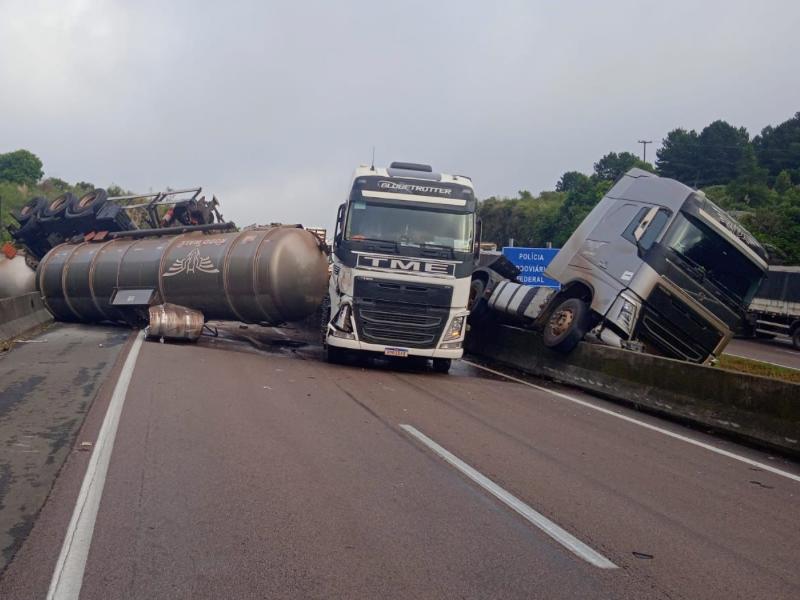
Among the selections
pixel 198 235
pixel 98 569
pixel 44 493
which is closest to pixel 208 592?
pixel 98 569

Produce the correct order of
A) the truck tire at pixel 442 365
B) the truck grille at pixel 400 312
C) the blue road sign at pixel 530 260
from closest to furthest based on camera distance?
the truck grille at pixel 400 312 → the truck tire at pixel 442 365 → the blue road sign at pixel 530 260

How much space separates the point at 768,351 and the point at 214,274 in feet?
62.0

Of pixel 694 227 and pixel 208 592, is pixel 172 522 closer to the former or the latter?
pixel 208 592

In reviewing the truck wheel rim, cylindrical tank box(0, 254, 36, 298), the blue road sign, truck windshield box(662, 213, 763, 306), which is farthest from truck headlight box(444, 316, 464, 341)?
cylindrical tank box(0, 254, 36, 298)

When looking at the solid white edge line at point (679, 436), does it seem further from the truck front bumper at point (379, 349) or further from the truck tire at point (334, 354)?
the truck tire at point (334, 354)

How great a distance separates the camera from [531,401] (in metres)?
13.3

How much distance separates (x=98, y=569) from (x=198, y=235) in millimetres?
18135

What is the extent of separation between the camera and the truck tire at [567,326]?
16031mm

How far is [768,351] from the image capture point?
29.2m

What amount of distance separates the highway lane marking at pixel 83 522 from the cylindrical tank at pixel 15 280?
1907cm

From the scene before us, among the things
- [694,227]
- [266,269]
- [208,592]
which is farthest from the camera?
[266,269]

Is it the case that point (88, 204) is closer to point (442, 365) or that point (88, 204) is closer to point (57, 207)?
point (57, 207)

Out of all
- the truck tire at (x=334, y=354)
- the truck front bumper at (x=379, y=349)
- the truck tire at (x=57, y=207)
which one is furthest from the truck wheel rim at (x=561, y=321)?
the truck tire at (x=57, y=207)

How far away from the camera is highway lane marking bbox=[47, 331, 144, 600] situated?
15.6 ft
